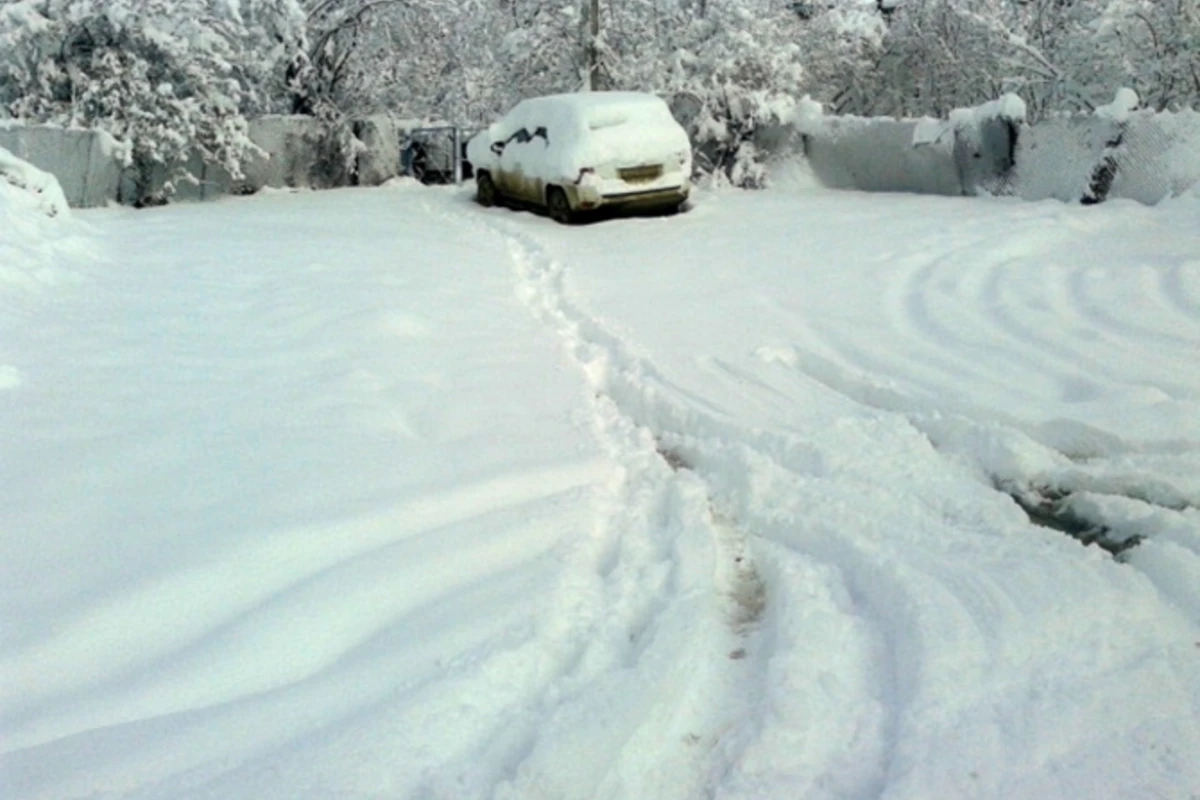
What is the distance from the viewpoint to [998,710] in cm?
278

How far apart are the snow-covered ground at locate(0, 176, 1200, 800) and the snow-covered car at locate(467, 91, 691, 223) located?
5.30m

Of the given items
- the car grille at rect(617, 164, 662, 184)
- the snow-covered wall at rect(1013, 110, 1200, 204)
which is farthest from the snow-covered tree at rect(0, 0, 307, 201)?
the snow-covered wall at rect(1013, 110, 1200, 204)

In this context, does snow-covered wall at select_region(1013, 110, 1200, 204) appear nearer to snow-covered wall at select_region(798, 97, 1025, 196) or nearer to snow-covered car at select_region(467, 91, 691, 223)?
snow-covered wall at select_region(798, 97, 1025, 196)

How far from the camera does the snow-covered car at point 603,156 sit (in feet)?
42.9

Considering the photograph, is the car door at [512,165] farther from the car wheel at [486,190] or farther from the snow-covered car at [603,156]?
the car wheel at [486,190]

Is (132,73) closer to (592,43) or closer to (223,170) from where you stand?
(223,170)

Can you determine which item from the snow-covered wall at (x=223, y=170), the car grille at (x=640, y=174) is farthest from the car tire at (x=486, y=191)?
the snow-covered wall at (x=223, y=170)

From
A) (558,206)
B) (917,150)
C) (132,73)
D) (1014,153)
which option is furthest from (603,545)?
(132,73)

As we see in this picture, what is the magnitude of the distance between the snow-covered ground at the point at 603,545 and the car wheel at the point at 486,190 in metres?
8.11

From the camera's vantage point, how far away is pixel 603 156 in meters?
13.1

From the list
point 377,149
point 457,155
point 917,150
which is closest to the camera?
point 917,150

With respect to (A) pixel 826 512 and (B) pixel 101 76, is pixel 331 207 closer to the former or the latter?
(B) pixel 101 76

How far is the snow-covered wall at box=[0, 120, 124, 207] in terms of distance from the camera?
593 inches

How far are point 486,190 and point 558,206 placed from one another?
283 centimetres
